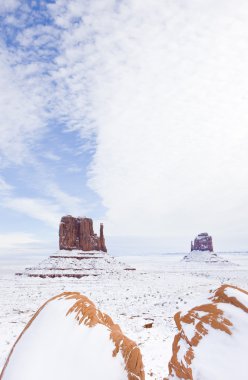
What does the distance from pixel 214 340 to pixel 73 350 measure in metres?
1.97

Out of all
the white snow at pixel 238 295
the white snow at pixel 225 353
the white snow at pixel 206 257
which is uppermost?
the white snow at pixel 238 295

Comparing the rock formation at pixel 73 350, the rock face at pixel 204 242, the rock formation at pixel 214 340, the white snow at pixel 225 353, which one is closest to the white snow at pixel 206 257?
the rock face at pixel 204 242

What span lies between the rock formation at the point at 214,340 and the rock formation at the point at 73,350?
2.41ft

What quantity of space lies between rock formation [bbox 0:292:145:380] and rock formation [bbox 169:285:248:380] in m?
0.73

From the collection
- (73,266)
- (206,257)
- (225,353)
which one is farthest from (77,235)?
(206,257)

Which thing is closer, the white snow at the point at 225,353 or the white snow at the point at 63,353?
the white snow at the point at 63,353

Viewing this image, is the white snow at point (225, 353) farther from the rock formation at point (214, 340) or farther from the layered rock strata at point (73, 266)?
the layered rock strata at point (73, 266)

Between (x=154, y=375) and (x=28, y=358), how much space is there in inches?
160

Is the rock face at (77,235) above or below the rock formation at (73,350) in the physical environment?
above

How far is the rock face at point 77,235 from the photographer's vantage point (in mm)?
70688

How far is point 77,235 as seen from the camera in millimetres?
72938

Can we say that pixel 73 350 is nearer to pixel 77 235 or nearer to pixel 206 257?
pixel 77 235

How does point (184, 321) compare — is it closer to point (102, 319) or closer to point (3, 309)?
point (102, 319)

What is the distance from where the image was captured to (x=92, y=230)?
74875 millimetres
